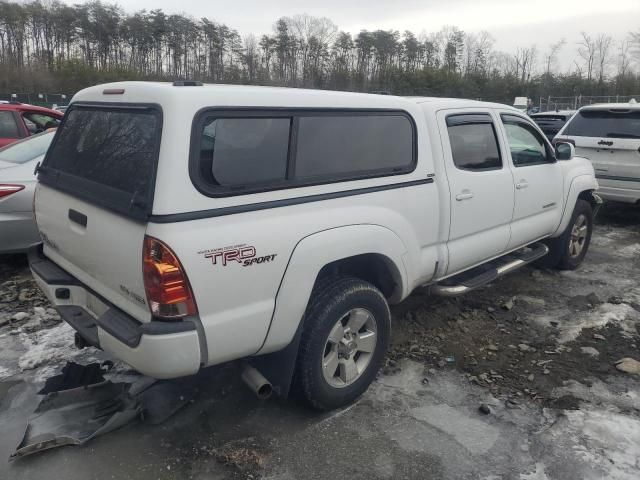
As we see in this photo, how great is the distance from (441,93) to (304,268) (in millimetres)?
45341

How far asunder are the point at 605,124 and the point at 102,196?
7707 millimetres

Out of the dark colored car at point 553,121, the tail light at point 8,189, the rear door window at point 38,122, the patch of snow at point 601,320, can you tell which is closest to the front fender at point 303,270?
the patch of snow at point 601,320

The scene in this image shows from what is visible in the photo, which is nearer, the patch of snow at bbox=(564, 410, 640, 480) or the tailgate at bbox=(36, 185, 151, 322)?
the tailgate at bbox=(36, 185, 151, 322)

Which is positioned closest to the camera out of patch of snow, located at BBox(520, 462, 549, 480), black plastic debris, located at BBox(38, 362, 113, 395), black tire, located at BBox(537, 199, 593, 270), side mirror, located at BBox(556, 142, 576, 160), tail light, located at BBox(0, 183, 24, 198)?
patch of snow, located at BBox(520, 462, 549, 480)

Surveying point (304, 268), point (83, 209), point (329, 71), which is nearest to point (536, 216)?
point (304, 268)

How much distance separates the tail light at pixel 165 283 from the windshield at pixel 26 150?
417 cm

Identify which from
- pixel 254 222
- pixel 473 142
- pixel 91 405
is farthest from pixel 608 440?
pixel 91 405

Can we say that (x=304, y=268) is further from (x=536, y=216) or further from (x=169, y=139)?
(x=536, y=216)

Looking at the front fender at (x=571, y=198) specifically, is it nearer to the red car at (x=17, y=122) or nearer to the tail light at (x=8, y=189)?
the tail light at (x=8, y=189)

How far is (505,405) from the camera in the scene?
11.2 feet

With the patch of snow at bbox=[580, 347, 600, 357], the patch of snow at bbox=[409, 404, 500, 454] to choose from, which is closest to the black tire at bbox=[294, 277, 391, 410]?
the patch of snow at bbox=[409, 404, 500, 454]

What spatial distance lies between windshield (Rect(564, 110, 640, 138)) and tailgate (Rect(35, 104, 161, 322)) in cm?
737

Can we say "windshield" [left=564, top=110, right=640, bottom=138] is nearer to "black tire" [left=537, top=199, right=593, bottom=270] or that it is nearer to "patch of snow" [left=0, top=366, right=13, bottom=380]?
"black tire" [left=537, top=199, right=593, bottom=270]

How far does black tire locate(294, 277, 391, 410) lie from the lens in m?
3.00
